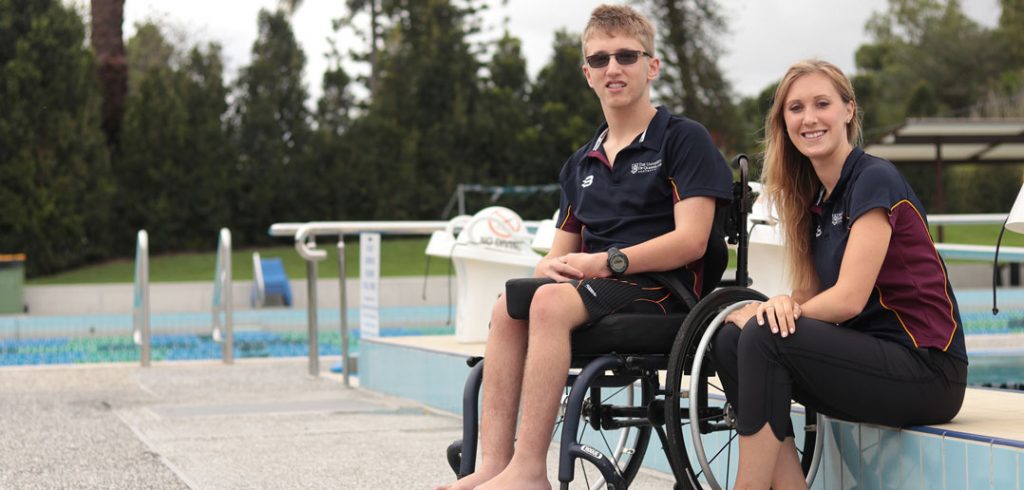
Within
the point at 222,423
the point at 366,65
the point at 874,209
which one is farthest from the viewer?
the point at 366,65

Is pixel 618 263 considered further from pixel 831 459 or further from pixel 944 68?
pixel 944 68

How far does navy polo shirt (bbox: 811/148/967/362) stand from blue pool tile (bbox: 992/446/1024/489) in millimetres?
251

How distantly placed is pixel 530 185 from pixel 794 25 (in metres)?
13.8

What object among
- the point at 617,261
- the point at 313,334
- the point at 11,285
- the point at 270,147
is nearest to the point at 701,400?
the point at 617,261

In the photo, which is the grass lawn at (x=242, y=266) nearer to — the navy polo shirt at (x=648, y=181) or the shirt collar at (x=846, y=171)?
the navy polo shirt at (x=648, y=181)

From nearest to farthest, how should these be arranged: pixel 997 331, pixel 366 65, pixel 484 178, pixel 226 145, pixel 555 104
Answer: pixel 997 331, pixel 226 145, pixel 484 178, pixel 555 104, pixel 366 65

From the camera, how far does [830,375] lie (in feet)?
9.07

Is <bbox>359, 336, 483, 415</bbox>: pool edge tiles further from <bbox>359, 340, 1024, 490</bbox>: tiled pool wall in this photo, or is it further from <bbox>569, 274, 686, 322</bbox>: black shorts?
<bbox>569, 274, 686, 322</bbox>: black shorts

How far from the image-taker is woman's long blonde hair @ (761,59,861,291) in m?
3.05

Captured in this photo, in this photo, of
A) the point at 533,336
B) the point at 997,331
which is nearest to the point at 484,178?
the point at 997,331

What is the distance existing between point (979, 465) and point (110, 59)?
21418 millimetres

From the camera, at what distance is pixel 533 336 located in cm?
285

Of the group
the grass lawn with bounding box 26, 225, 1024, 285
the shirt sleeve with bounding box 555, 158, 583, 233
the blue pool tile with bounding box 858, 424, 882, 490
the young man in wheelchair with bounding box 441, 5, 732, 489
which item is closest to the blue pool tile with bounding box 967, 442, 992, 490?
the blue pool tile with bounding box 858, 424, 882, 490

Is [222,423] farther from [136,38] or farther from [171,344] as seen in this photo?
[136,38]
